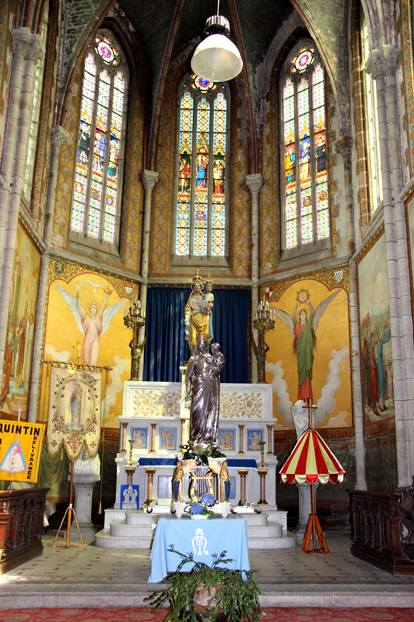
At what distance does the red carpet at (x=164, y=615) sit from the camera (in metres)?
6.76

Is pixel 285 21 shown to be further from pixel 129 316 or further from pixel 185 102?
pixel 129 316

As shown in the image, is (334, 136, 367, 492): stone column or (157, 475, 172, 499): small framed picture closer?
(157, 475, 172, 499): small framed picture

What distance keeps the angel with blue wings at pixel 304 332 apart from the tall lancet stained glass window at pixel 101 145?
20.3ft

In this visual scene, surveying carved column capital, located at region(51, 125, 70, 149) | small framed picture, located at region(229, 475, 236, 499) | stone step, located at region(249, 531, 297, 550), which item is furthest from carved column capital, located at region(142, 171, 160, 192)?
stone step, located at region(249, 531, 297, 550)

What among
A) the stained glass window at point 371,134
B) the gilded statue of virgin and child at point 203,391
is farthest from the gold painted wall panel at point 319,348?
the gilded statue of virgin and child at point 203,391

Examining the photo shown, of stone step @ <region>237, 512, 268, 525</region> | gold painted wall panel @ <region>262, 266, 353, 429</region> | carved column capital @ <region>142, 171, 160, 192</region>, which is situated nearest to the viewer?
stone step @ <region>237, 512, 268, 525</region>

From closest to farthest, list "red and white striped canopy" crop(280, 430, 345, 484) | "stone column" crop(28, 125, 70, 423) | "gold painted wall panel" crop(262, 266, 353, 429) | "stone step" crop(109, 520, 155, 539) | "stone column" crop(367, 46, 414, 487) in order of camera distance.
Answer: "red and white striped canopy" crop(280, 430, 345, 484)
"stone column" crop(367, 46, 414, 487)
"stone step" crop(109, 520, 155, 539)
"stone column" crop(28, 125, 70, 423)
"gold painted wall panel" crop(262, 266, 353, 429)

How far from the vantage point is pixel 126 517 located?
12227mm

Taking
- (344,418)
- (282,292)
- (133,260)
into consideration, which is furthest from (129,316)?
(344,418)

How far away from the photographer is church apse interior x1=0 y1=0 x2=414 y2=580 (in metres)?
13.0

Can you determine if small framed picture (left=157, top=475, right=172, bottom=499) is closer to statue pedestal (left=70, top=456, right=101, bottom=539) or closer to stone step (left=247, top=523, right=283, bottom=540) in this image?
statue pedestal (left=70, top=456, right=101, bottom=539)

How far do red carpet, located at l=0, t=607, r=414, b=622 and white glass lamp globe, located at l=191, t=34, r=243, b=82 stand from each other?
26.6 ft

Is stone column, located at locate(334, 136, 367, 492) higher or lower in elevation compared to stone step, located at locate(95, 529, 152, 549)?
higher

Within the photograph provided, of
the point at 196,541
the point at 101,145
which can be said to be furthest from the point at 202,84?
the point at 196,541
